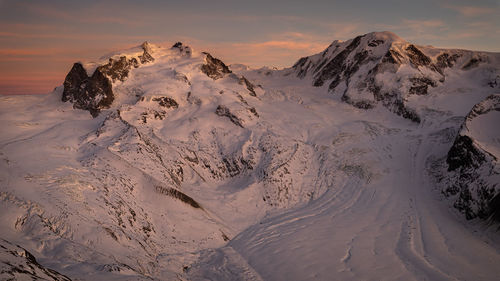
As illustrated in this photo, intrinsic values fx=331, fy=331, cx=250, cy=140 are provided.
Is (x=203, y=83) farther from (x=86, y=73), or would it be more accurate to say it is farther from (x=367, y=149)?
(x=367, y=149)

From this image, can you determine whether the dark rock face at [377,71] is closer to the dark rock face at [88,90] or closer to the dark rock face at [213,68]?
the dark rock face at [213,68]

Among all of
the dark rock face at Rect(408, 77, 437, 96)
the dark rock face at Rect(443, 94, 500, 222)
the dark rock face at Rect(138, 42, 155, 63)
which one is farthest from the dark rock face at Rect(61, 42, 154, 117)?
the dark rock face at Rect(408, 77, 437, 96)

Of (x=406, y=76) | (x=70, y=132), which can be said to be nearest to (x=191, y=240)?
(x=70, y=132)

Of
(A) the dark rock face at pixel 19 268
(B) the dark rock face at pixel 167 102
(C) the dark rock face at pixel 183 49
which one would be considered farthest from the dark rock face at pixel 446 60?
(A) the dark rock face at pixel 19 268

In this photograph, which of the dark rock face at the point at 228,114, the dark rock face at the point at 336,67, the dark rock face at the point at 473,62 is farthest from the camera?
the dark rock face at the point at 336,67

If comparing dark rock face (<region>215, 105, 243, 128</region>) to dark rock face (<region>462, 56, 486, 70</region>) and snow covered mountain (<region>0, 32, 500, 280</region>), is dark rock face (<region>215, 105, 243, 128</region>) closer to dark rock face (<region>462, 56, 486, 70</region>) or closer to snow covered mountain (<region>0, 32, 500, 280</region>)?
snow covered mountain (<region>0, 32, 500, 280</region>)

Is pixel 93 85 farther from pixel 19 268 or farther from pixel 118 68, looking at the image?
pixel 19 268
